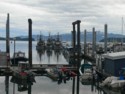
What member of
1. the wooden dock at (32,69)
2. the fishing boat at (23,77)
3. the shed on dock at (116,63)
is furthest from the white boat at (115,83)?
the wooden dock at (32,69)

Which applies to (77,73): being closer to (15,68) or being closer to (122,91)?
(15,68)

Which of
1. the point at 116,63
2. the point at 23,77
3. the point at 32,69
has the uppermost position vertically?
the point at 116,63

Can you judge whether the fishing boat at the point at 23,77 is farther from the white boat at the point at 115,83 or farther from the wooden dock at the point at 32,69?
the white boat at the point at 115,83

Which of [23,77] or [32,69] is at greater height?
[32,69]

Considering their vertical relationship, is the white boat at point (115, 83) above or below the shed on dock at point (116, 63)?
below

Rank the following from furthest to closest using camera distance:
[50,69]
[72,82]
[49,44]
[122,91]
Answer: [49,44] < [50,69] < [72,82] < [122,91]

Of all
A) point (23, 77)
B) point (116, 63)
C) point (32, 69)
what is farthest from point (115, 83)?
point (32, 69)

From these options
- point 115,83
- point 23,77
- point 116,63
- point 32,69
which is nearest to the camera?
point 115,83

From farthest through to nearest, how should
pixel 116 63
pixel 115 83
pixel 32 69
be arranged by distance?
pixel 32 69 < pixel 116 63 < pixel 115 83

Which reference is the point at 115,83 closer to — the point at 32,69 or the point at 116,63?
the point at 116,63

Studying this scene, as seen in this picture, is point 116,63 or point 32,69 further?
point 32,69

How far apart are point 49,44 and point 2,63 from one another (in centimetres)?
10663

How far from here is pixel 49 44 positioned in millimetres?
174375

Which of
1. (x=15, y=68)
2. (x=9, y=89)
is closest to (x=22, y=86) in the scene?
(x=9, y=89)
